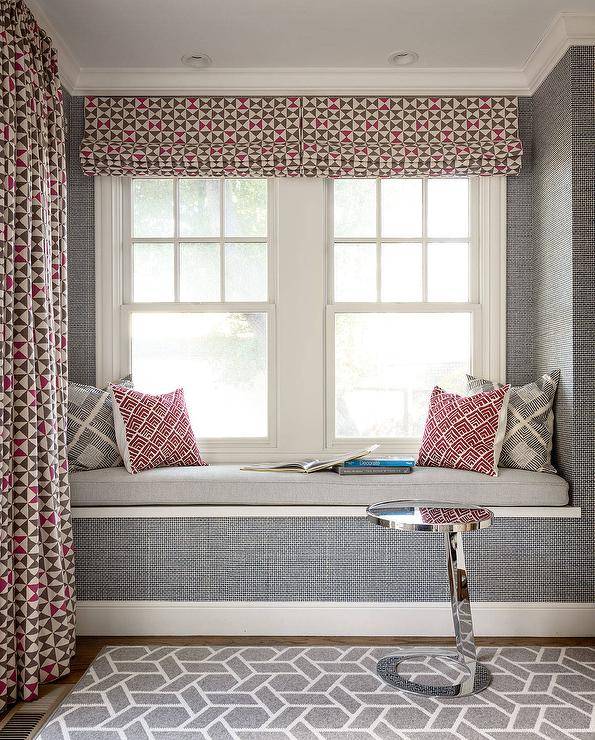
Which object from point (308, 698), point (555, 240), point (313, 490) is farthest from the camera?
point (555, 240)

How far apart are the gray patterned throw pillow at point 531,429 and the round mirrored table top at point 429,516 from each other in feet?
2.09

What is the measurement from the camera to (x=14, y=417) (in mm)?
2439

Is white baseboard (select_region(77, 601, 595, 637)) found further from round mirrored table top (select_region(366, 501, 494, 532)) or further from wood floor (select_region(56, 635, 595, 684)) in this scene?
round mirrored table top (select_region(366, 501, 494, 532))

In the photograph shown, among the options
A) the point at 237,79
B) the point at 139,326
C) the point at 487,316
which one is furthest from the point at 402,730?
the point at 237,79

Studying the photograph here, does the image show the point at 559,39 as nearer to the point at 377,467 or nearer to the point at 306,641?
the point at 377,467

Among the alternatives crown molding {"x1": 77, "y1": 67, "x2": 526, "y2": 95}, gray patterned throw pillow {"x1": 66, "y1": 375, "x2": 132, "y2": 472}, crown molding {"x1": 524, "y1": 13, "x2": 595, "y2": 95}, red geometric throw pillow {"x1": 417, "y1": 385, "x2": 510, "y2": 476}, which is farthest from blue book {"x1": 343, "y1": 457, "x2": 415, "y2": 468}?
crown molding {"x1": 524, "y1": 13, "x2": 595, "y2": 95}

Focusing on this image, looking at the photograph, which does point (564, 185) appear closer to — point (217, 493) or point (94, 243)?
point (217, 493)

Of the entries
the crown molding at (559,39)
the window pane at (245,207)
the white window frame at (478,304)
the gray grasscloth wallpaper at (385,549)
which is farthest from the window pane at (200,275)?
the crown molding at (559,39)

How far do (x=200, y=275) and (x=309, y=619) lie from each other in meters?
1.86

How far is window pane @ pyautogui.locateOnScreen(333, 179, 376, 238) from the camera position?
Result: 3.72 metres

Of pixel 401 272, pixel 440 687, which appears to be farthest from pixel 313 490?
pixel 401 272

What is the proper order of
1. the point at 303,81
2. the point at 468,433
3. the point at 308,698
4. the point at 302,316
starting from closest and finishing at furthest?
the point at 308,698 → the point at 468,433 → the point at 303,81 → the point at 302,316

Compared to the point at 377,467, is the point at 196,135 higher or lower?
higher

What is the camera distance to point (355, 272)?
3.71 m
